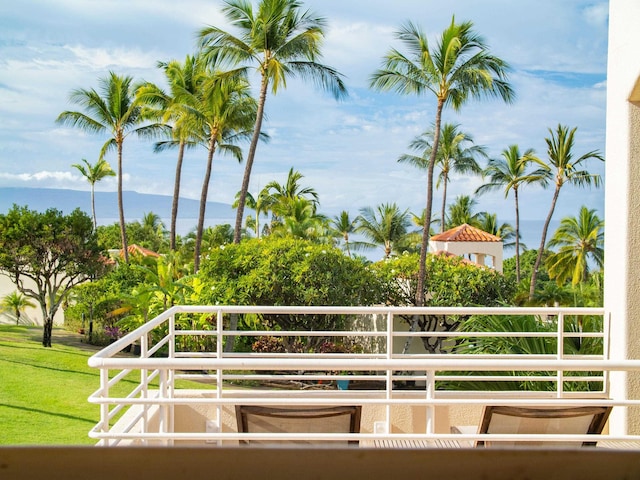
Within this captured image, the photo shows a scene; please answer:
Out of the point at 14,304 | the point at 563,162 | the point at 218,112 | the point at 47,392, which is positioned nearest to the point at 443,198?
the point at 563,162

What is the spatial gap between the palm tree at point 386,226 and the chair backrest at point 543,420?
33.2 meters

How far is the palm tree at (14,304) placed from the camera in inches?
787

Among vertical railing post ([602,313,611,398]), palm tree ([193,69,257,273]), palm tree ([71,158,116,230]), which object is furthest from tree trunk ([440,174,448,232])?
vertical railing post ([602,313,611,398])

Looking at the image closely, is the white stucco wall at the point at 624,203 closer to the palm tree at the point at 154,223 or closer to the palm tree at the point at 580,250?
the palm tree at the point at 580,250

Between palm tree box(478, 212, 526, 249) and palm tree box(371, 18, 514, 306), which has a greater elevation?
palm tree box(371, 18, 514, 306)

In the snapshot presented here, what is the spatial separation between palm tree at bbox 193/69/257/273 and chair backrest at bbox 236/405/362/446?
18252 mm

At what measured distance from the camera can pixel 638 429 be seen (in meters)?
3.60

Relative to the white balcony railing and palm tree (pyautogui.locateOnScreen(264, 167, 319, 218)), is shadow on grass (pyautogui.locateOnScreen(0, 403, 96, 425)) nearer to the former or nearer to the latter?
the white balcony railing

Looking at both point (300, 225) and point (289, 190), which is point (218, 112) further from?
point (289, 190)

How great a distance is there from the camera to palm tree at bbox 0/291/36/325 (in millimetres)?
20000

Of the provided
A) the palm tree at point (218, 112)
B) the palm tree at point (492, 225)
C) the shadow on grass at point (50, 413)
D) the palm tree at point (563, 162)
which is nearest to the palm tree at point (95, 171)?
the palm tree at point (218, 112)

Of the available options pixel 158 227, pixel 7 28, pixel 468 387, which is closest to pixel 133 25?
pixel 7 28

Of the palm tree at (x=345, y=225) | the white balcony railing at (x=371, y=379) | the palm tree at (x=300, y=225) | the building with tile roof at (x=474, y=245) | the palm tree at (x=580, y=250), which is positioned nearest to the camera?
the white balcony railing at (x=371, y=379)

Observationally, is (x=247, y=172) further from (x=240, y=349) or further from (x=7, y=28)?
(x=7, y=28)
